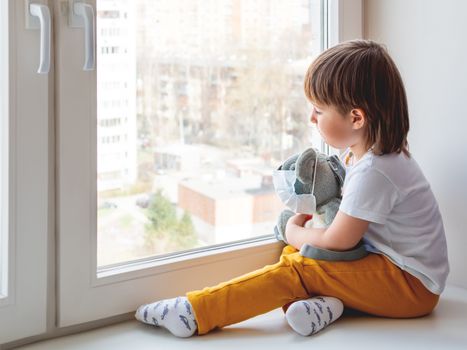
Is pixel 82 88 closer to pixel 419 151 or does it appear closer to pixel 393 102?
pixel 393 102

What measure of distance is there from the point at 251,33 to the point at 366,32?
1.06 feet

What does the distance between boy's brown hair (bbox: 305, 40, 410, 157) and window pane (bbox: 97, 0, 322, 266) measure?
0.23 m

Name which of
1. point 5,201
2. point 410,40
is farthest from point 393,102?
point 5,201

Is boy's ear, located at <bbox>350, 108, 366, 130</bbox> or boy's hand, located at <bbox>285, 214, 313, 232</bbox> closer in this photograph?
boy's ear, located at <bbox>350, 108, 366, 130</bbox>

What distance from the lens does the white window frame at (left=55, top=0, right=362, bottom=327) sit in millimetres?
1142

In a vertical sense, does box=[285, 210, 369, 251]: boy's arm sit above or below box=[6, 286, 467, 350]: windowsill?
above

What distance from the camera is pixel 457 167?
1422 millimetres

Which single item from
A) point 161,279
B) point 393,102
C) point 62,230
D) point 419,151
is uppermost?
point 393,102

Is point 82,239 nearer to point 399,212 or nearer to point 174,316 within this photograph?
point 174,316

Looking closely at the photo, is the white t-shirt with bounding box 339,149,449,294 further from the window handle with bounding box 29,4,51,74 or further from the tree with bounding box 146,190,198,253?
the window handle with bounding box 29,4,51,74

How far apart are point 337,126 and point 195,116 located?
0.98 ft

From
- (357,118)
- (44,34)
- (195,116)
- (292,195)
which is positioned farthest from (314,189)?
(44,34)

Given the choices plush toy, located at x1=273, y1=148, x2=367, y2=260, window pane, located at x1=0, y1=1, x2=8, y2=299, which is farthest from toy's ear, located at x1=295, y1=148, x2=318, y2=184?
window pane, located at x1=0, y1=1, x2=8, y2=299

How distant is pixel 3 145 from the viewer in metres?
1.10
